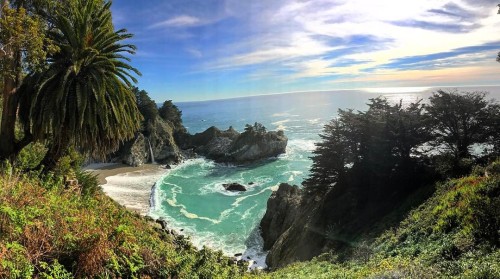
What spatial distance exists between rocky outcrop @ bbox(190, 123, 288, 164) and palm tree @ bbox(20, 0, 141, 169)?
2276 inches

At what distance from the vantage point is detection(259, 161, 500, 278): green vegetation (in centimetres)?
817

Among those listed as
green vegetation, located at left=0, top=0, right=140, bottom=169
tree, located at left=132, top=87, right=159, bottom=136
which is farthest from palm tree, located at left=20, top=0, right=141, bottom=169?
tree, located at left=132, top=87, right=159, bottom=136

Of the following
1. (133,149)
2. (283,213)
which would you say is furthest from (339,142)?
(133,149)

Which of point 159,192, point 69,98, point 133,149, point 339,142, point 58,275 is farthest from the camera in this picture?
point 133,149

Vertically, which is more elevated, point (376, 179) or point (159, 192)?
point (376, 179)

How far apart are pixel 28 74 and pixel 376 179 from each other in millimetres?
24611

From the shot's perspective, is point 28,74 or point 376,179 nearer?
point 28,74

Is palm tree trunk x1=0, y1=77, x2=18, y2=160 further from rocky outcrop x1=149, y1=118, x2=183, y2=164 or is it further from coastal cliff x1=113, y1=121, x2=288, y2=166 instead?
rocky outcrop x1=149, y1=118, x2=183, y2=164

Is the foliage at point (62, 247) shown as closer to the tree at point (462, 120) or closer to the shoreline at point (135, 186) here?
the shoreline at point (135, 186)

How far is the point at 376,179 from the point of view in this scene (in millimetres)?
26094

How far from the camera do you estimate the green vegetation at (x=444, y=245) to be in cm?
817

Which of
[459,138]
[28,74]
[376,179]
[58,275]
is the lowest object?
[376,179]

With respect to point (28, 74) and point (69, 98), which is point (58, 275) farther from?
point (28, 74)

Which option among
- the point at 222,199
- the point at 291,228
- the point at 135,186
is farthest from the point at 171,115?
the point at 291,228
